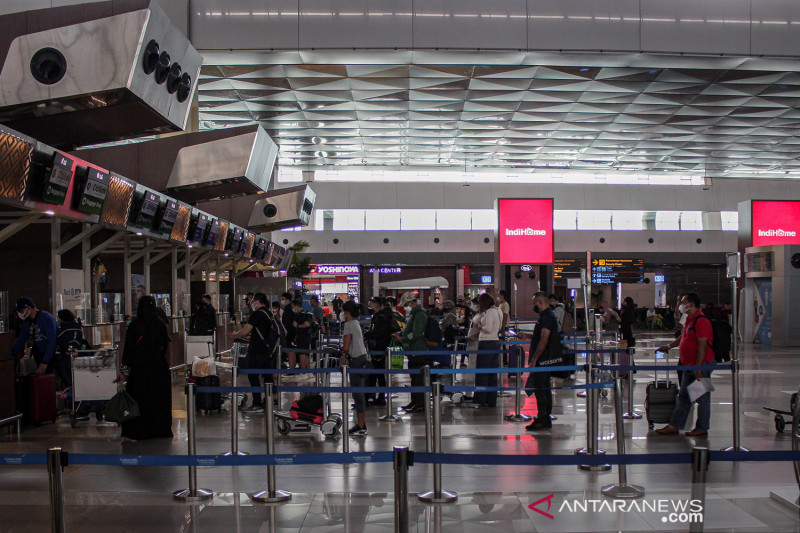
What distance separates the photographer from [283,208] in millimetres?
25938

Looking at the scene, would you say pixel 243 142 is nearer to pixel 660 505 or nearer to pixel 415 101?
pixel 415 101

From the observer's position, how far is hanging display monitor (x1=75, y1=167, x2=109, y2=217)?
11.1 m

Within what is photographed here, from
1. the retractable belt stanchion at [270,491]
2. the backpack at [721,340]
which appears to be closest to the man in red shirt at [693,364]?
the backpack at [721,340]

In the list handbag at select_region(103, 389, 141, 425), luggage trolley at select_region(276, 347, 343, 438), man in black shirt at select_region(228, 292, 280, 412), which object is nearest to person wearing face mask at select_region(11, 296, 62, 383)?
handbag at select_region(103, 389, 141, 425)

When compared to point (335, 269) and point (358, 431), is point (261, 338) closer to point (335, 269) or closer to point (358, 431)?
point (358, 431)

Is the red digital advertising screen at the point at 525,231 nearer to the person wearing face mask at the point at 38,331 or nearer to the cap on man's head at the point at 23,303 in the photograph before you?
the person wearing face mask at the point at 38,331

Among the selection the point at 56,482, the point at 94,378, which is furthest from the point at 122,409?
the point at 56,482

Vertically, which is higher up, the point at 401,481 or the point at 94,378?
the point at 401,481

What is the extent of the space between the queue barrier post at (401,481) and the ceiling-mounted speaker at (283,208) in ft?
72.1

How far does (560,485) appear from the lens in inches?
250

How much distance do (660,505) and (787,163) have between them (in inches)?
1575

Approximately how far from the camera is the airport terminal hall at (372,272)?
6.02m

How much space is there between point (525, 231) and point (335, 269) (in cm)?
2595

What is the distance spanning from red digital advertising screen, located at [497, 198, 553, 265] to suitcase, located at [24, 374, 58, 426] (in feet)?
32.0
